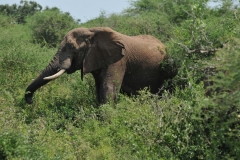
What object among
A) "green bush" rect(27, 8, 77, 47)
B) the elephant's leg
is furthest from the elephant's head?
"green bush" rect(27, 8, 77, 47)

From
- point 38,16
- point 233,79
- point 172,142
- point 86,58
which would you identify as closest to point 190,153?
point 172,142

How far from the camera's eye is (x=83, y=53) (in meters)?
10.1

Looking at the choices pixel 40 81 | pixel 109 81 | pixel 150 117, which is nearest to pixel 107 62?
pixel 109 81

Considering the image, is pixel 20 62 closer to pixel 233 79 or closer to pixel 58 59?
pixel 58 59

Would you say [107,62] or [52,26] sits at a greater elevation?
[107,62]

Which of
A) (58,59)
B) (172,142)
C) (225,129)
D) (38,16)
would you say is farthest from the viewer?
(38,16)

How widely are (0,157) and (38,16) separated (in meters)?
16.9

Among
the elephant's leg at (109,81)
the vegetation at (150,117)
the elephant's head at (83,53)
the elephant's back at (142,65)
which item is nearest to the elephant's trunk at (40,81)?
the elephant's head at (83,53)

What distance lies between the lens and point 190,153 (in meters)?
6.17

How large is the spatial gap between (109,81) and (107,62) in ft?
1.26

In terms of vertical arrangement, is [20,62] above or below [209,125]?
below

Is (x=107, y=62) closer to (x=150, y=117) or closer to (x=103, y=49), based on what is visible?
(x=103, y=49)

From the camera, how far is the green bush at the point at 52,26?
19.9 metres

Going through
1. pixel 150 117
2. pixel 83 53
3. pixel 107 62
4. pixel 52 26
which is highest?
pixel 150 117
